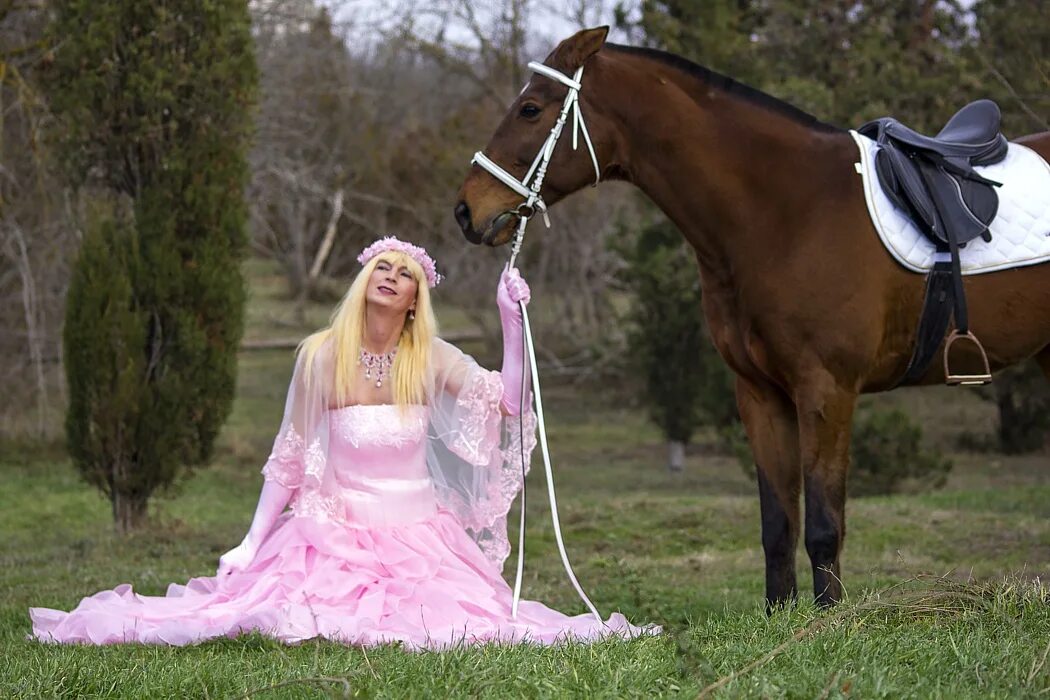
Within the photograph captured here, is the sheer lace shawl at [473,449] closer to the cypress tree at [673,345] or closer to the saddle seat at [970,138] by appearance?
the saddle seat at [970,138]

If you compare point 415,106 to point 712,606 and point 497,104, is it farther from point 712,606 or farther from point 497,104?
point 712,606

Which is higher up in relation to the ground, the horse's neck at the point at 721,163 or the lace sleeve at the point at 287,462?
the horse's neck at the point at 721,163

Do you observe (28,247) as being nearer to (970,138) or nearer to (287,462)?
(287,462)

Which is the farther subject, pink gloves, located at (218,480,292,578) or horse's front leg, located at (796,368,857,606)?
pink gloves, located at (218,480,292,578)

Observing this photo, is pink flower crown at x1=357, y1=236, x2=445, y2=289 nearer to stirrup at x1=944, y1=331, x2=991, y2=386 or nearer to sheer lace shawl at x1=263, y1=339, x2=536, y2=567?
sheer lace shawl at x1=263, y1=339, x2=536, y2=567

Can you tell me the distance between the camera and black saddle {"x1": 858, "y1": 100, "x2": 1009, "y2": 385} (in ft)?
14.8

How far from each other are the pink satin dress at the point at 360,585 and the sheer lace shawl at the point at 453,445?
5cm

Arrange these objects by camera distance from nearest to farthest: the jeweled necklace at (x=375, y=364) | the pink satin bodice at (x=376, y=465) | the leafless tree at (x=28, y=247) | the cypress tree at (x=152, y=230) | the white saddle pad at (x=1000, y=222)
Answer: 1. the white saddle pad at (x=1000, y=222)
2. the pink satin bodice at (x=376, y=465)
3. the jeweled necklace at (x=375, y=364)
4. the cypress tree at (x=152, y=230)
5. the leafless tree at (x=28, y=247)

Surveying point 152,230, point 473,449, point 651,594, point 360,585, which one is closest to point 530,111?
point 473,449

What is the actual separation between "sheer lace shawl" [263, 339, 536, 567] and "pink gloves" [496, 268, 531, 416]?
6 cm

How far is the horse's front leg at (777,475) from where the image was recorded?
471 cm

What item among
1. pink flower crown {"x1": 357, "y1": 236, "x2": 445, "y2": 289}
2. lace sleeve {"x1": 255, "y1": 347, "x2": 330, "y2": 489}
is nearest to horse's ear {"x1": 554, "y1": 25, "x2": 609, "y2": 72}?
pink flower crown {"x1": 357, "y1": 236, "x2": 445, "y2": 289}

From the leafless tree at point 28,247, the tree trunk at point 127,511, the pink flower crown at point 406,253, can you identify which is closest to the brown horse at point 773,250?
the pink flower crown at point 406,253

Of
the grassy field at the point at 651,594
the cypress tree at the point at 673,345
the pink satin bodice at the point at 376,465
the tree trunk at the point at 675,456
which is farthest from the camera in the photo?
the tree trunk at the point at 675,456
